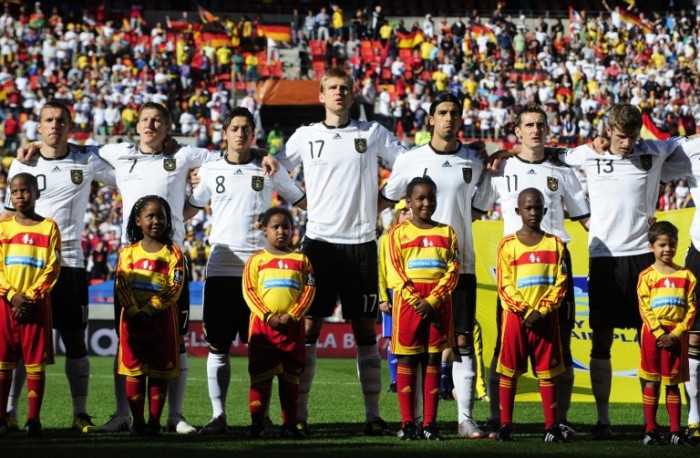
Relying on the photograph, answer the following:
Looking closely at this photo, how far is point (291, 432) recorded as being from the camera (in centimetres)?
773

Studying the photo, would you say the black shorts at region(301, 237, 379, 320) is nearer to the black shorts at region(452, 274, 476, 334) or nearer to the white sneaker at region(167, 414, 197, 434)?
the black shorts at region(452, 274, 476, 334)

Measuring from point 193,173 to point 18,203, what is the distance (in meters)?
1.66

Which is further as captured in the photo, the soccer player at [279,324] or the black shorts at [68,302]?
the black shorts at [68,302]

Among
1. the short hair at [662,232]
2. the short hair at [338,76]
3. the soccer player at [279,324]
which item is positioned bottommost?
the soccer player at [279,324]

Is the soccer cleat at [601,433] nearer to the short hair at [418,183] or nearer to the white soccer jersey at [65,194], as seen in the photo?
the short hair at [418,183]

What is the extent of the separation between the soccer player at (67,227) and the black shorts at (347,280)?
1.76m

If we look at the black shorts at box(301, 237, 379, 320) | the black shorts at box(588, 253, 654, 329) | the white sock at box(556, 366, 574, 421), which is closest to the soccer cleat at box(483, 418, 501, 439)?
the white sock at box(556, 366, 574, 421)

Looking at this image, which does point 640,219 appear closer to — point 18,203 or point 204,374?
point 18,203

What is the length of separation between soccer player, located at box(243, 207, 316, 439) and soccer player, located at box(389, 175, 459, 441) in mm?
669

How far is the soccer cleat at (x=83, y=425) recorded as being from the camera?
26.8ft

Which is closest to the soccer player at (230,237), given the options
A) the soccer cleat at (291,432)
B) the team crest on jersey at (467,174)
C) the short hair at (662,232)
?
the soccer cleat at (291,432)

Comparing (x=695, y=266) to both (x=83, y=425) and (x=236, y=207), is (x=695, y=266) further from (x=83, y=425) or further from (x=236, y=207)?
(x=83, y=425)

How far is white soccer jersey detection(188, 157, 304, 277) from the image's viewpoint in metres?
8.41

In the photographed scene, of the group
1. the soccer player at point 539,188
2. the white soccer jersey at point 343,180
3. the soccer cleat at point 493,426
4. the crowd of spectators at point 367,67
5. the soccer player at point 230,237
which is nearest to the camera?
the soccer cleat at point 493,426
